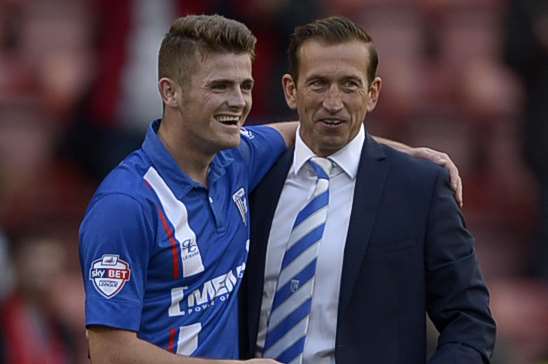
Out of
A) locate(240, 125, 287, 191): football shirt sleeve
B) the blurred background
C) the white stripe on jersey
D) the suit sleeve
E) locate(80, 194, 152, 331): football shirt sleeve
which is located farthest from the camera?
the blurred background

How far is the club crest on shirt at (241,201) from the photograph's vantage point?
4.95 meters

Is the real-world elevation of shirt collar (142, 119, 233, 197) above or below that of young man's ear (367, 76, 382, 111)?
below

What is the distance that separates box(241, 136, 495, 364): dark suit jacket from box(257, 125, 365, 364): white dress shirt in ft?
0.15

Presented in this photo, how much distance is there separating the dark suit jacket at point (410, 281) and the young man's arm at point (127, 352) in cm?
42

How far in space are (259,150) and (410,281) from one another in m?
0.73

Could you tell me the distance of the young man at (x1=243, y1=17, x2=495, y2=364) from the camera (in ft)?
15.7

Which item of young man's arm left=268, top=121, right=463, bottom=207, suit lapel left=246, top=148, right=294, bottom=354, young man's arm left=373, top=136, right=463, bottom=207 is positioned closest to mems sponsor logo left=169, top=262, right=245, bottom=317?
suit lapel left=246, top=148, right=294, bottom=354

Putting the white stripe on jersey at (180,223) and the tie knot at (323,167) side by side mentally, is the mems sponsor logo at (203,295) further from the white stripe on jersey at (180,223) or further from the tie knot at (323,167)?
the tie knot at (323,167)

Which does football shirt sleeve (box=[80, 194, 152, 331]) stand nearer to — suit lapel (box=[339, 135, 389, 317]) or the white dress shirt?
the white dress shirt

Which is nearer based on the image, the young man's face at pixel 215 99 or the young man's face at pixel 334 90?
the young man's face at pixel 215 99

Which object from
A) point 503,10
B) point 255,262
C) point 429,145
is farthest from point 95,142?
point 255,262

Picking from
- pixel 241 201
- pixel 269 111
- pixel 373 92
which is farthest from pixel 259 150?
pixel 269 111

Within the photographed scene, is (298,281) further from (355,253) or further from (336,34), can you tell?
(336,34)

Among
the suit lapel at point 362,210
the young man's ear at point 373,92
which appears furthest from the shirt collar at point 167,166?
the young man's ear at point 373,92
